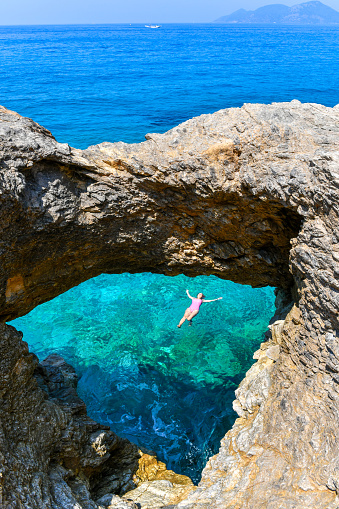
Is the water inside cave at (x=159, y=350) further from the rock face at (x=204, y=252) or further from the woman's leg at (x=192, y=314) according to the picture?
the rock face at (x=204, y=252)

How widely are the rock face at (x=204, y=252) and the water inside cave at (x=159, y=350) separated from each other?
227 cm

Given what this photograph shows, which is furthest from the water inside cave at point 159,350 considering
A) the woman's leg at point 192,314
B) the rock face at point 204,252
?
the rock face at point 204,252

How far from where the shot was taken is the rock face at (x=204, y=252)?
4555 millimetres

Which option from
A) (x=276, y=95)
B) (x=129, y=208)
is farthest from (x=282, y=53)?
(x=129, y=208)

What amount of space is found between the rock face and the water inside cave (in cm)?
227

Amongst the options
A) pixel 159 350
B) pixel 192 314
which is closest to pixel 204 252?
pixel 192 314

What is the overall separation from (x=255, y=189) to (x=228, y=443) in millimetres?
3496

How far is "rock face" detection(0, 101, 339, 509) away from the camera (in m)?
4.55

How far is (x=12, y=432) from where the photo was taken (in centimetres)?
515

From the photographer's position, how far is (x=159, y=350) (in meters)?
11.2

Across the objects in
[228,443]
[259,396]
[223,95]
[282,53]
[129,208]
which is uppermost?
[282,53]

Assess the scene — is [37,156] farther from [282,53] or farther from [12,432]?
[282,53]

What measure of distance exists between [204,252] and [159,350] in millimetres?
5065

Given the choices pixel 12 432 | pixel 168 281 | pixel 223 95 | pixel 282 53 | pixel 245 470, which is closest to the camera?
pixel 245 470
